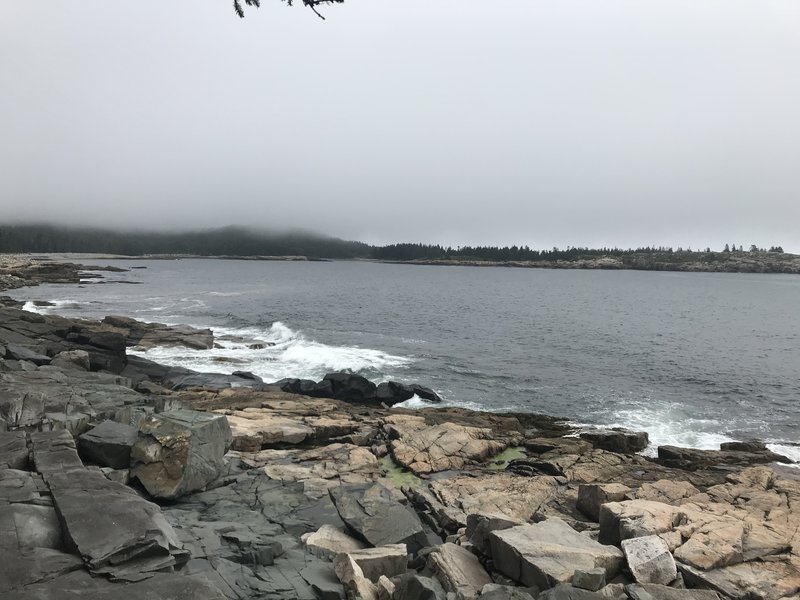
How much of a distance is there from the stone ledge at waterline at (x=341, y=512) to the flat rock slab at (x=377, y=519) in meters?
0.04

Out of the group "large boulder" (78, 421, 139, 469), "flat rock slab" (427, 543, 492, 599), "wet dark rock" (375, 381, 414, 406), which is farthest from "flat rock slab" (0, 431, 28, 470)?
"wet dark rock" (375, 381, 414, 406)

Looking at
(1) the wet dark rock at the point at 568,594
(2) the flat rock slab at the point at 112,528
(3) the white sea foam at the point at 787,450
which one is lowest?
(3) the white sea foam at the point at 787,450

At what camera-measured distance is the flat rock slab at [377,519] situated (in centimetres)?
995

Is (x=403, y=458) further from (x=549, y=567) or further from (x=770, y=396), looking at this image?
(x=770, y=396)

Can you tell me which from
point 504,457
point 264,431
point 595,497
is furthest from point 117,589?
point 504,457

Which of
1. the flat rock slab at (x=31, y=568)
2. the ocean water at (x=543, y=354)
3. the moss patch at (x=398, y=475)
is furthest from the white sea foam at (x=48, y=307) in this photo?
the flat rock slab at (x=31, y=568)

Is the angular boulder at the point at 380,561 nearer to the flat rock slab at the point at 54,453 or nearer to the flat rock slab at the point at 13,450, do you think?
the flat rock slab at the point at 54,453

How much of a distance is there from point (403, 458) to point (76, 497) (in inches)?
430

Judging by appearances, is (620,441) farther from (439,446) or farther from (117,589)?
(117,589)

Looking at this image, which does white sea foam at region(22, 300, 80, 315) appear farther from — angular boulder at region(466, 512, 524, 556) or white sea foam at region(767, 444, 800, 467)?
white sea foam at region(767, 444, 800, 467)

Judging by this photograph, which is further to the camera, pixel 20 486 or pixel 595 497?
pixel 595 497

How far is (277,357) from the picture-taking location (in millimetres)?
38500

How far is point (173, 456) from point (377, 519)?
4.85 m

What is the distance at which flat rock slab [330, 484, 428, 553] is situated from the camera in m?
9.95
